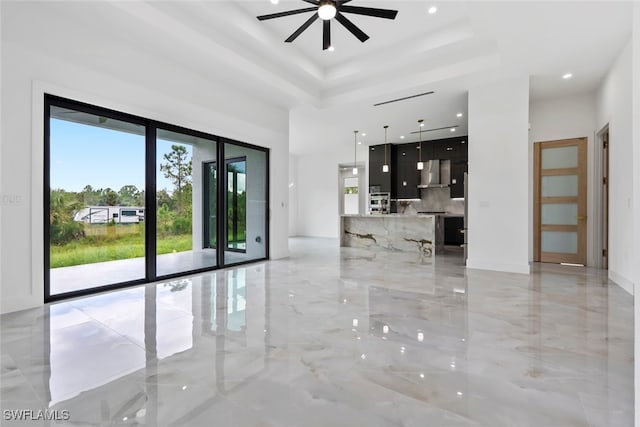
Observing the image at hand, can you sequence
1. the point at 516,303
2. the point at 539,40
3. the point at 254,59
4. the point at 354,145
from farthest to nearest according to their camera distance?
the point at 354,145 < the point at 254,59 < the point at 539,40 < the point at 516,303

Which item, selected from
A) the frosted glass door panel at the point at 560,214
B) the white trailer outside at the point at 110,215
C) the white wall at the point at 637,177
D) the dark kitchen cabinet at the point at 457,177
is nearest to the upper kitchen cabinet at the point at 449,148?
the dark kitchen cabinet at the point at 457,177

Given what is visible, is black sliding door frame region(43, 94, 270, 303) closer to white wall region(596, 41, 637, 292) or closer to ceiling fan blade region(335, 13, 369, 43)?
ceiling fan blade region(335, 13, 369, 43)

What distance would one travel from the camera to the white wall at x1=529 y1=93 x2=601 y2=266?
17.7ft

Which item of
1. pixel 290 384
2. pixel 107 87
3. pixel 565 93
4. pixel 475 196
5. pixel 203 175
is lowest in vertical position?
pixel 290 384

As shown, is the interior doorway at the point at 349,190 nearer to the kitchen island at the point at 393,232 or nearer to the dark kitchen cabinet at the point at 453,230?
the kitchen island at the point at 393,232

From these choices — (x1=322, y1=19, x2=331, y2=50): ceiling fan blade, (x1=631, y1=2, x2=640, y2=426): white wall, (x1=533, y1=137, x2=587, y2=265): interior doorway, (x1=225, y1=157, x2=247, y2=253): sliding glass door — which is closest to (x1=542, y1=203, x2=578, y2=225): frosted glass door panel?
(x1=533, y1=137, x2=587, y2=265): interior doorway

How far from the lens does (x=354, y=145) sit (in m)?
10.5

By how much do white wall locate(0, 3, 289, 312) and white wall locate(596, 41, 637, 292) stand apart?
5.97m

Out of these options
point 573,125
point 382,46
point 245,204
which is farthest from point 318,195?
point 573,125

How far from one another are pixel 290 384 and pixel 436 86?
515cm

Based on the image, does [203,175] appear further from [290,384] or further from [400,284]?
[290,384]

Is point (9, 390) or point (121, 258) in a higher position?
point (121, 258)

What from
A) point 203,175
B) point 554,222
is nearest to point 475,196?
point 554,222

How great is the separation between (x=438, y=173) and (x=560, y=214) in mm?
3649
